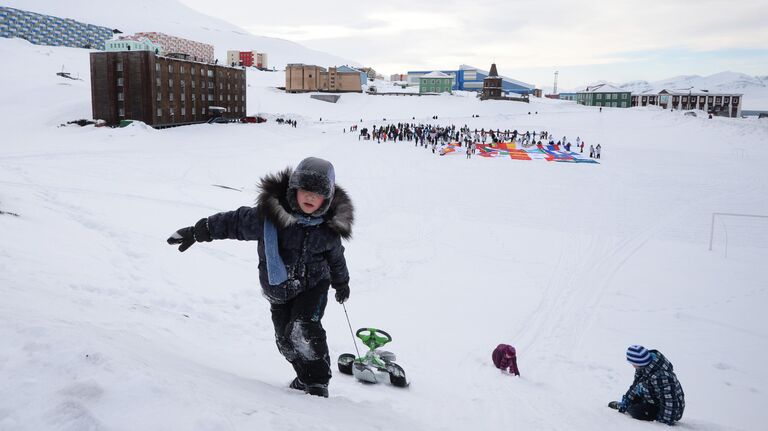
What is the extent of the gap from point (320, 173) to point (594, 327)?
20.5ft

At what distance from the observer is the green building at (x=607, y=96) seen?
285ft

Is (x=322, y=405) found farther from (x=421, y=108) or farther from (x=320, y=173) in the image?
(x=421, y=108)

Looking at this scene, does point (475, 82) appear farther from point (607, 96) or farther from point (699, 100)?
point (699, 100)

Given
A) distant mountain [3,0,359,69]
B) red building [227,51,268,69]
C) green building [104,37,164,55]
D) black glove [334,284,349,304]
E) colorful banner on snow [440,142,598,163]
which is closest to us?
black glove [334,284,349,304]

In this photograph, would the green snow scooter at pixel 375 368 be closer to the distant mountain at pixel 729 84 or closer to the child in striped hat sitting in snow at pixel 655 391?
the child in striped hat sitting in snow at pixel 655 391

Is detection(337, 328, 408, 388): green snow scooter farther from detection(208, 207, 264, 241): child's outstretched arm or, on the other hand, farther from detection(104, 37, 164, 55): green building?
detection(104, 37, 164, 55): green building

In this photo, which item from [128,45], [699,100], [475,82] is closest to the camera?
[128,45]

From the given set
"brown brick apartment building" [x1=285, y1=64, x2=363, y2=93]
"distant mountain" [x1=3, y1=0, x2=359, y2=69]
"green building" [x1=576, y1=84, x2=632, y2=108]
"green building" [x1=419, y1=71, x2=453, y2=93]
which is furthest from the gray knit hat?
"distant mountain" [x1=3, y1=0, x2=359, y2=69]

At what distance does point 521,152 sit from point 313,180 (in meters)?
31.1

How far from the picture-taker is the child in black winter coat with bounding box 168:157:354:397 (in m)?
3.28

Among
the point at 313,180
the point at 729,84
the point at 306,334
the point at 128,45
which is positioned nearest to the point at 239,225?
the point at 313,180

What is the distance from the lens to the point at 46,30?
255ft

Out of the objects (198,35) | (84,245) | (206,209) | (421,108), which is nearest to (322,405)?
(84,245)

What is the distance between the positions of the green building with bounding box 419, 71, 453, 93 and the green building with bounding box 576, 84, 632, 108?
24072 millimetres
